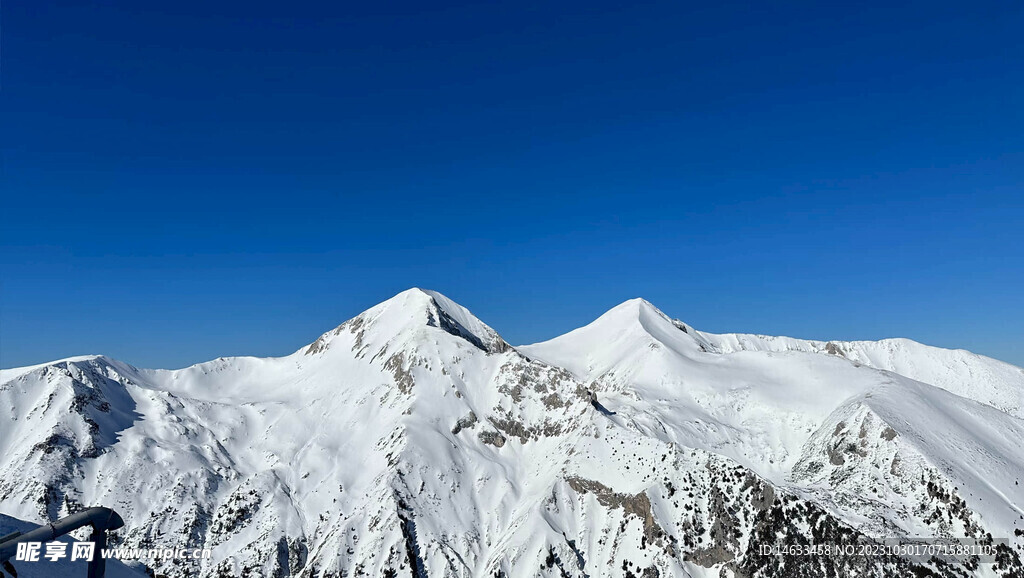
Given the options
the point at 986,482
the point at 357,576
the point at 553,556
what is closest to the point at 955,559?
the point at 986,482

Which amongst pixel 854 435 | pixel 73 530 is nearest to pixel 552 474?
pixel 854 435

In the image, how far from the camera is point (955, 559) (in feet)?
298

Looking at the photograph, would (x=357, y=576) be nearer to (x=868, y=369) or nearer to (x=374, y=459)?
(x=374, y=459)

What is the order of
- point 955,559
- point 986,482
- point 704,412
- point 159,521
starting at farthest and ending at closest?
point 704,412 < point 159,521 < point 986,482 < point 955,559

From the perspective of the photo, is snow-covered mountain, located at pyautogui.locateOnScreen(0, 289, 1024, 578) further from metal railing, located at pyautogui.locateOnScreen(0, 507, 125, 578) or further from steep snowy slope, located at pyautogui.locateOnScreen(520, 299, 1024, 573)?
metal railing, located at pyautogui.locateOnScreen(0, 507, 125, 578)

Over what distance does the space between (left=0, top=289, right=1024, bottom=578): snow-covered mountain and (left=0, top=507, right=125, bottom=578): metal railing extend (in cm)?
9795

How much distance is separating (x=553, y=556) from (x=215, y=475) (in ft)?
364

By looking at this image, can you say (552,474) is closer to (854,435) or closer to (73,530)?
(854,435)

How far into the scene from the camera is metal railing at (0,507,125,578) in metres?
44.1

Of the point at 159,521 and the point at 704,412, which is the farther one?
the point at 704,412

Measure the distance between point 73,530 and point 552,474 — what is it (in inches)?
4997

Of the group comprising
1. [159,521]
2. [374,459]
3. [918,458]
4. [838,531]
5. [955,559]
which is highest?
[374,459]

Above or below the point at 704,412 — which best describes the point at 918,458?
below

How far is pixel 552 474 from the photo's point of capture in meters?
161
